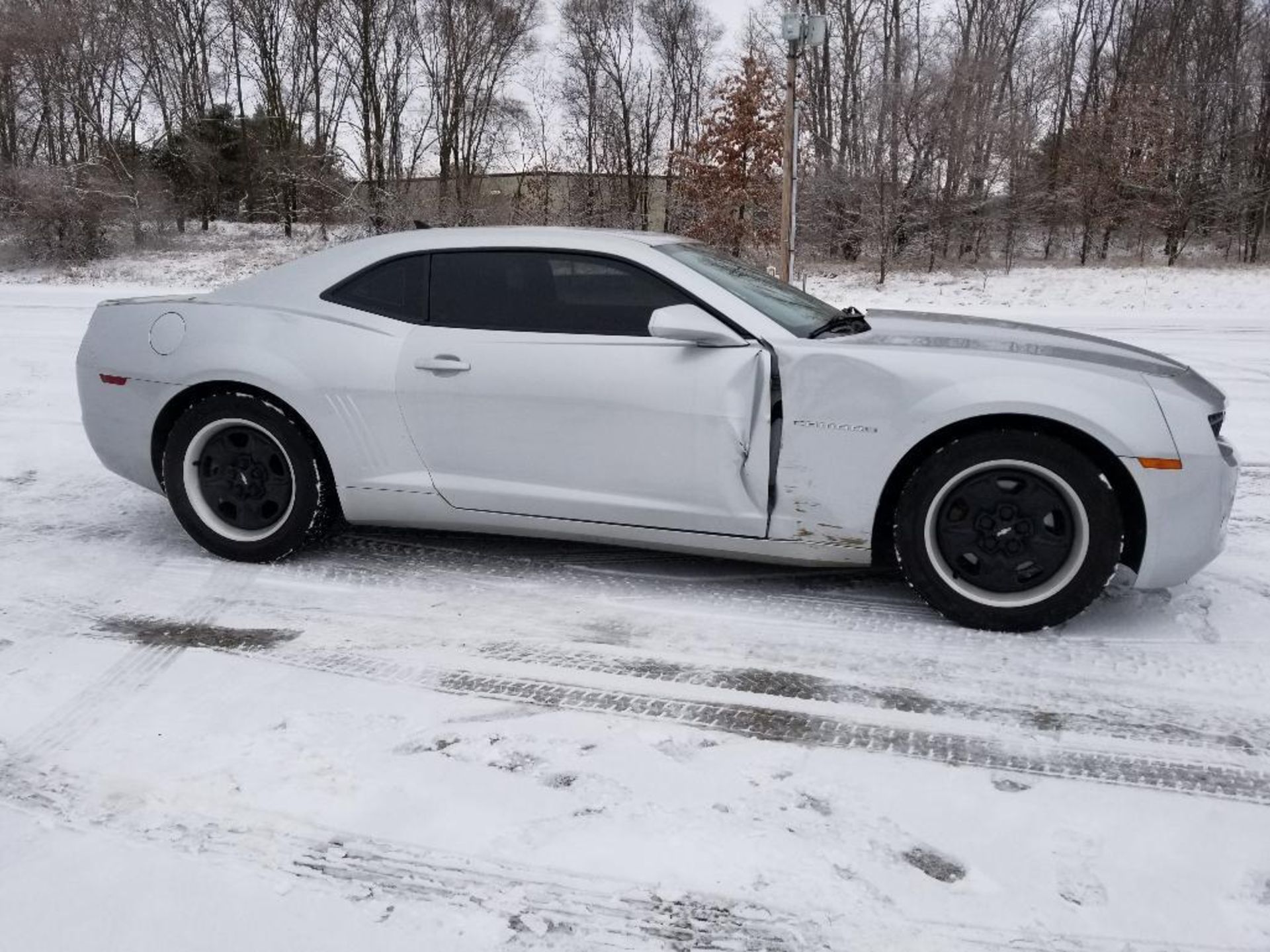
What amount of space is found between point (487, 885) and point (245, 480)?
2479mm

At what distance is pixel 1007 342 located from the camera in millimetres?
3486

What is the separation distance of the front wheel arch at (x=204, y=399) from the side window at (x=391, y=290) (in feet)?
1.55

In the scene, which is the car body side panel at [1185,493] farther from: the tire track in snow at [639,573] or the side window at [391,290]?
the side window at [391,290]

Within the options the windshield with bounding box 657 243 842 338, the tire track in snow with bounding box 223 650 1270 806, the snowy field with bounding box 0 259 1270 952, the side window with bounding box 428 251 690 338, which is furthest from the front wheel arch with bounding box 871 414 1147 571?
the side window with bounding box 428 251 690 338

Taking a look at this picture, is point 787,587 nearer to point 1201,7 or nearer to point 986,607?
point 986,607

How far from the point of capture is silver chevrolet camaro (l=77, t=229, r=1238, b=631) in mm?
3176

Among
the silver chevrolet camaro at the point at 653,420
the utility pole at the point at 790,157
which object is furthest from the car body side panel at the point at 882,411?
the utility pole at the point at 790,157

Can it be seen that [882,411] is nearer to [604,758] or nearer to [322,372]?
[604,758]

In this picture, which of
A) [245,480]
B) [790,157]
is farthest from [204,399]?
[790,157]

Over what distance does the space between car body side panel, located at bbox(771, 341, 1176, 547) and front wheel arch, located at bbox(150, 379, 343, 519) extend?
1.82 m

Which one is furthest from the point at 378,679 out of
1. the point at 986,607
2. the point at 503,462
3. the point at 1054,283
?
the point at 1054,283

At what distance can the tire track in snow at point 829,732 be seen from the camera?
8.08 ft

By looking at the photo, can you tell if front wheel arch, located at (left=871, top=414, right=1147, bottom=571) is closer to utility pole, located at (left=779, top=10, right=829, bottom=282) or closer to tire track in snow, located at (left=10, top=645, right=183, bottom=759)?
tire track in snow, located at (left=10, top=645, right=183, bottom=759)

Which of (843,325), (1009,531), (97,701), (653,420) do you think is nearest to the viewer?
(97,701)
